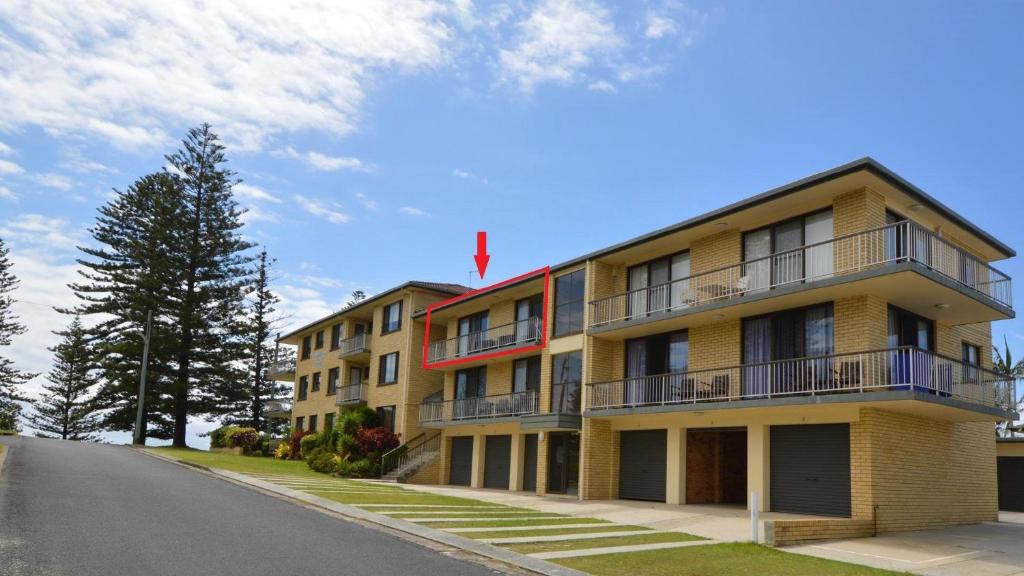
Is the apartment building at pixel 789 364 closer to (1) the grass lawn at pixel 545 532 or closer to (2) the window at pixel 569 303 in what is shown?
(2) the window at pixel 569 303

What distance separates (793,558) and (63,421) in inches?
2529

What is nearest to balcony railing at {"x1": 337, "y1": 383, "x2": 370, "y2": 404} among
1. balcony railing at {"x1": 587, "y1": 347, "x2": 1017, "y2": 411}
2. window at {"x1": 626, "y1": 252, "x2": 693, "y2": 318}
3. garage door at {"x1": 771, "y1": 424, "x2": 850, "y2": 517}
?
window at {"x1": 626, "y1": 252, "x2": 693, "y2": 318}

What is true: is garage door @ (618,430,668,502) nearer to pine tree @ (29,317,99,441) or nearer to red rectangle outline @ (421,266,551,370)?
red rectangle outline @ (421,266,551,370)

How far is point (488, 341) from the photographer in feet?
103

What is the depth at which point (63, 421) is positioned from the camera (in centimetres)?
6334

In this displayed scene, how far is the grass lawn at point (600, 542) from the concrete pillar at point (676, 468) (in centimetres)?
691

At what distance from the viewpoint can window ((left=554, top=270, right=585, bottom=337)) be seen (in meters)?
26.6

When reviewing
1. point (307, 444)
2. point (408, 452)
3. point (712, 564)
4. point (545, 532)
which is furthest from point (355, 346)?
point (712, 564)

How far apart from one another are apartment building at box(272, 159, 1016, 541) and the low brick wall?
4 cm

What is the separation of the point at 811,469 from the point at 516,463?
474 inches

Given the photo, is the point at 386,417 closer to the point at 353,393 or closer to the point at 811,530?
the point at 353,393

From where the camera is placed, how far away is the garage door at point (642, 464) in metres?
23.4

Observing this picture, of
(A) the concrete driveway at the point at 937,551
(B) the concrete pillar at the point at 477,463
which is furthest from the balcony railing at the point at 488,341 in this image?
(A) the concrete driveway at the point at 937,551

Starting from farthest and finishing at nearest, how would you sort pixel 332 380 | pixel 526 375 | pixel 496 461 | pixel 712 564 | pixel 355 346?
1. pixel 332 380
2. pixel 355 346
3. pixel 496 461
4. pixel 526 375
5. pixel 712 564
